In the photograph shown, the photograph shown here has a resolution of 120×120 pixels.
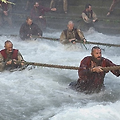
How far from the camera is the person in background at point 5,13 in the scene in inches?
570

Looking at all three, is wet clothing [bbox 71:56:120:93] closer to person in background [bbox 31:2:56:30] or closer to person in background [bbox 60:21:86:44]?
person in background [bbox 60:21:86:44]

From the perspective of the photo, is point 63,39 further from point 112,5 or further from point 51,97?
point 112,5

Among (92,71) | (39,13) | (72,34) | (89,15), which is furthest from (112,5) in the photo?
(92,71)

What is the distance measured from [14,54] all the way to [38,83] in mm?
1025

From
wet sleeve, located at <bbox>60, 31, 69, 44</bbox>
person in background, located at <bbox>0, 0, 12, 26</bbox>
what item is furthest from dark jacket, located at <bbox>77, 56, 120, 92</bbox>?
person in background, located at <bbox>0, 0, 12, 26</bbox>

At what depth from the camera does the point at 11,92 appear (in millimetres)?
7559

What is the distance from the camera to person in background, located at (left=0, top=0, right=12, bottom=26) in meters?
14.5

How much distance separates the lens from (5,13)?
14.6m

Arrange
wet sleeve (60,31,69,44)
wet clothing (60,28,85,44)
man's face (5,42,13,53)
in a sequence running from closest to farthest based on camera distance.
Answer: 1. man's face (5,42,13,53)
2. wet clothing (60,28,85,44)
3. wet sleeve (60,31,69,44)

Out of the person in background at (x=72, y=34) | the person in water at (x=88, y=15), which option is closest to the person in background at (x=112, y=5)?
the person in water at (x=88, y=15)

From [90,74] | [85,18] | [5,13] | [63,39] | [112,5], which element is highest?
[112,5]

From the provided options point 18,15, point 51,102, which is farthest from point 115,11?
point 51,102

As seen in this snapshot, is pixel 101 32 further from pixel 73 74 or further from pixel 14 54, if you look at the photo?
pixel 14 54

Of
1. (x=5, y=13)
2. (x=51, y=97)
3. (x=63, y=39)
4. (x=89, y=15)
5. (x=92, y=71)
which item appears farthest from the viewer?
(x=5, y=13)
